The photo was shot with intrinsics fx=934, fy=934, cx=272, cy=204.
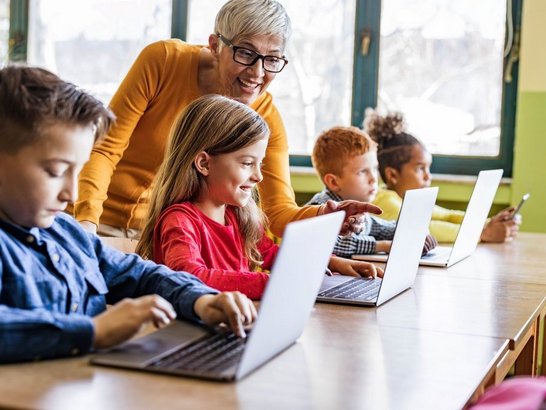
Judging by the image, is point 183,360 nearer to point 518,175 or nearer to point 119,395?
point 119,395

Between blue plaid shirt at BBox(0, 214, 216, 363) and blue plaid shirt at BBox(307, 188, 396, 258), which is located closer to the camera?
blue plaid shirt at BBox(0, 214, 216, 363)

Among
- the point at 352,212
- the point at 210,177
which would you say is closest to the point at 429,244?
the point at 352,212

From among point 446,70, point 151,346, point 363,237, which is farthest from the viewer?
point 446,70

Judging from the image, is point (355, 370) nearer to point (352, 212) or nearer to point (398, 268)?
point (398, 268)

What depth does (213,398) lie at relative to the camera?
41.6 inches

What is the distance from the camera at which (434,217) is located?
3342 millimetres

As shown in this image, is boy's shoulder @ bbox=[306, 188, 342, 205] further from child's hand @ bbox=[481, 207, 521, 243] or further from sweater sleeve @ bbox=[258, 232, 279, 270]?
sweater sleeve @ bbox=[258, 232, 279, 270]

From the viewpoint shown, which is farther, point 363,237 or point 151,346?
point 363,237

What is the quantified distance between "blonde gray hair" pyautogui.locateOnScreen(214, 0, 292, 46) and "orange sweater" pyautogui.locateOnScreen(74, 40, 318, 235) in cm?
19

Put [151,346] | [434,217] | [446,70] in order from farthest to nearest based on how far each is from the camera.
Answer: [446,70], [434,217], [151,346]

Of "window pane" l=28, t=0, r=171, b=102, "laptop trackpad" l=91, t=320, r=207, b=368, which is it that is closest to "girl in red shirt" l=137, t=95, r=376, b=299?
"laptop trackpad" l=91, t=320, r=207, b=368

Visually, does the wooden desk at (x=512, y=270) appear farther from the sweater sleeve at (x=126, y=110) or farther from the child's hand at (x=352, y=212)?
the sweater sleeve at (x=126, y=110)

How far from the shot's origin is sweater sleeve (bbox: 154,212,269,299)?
1689 millimetres

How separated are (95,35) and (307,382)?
12.5ft
